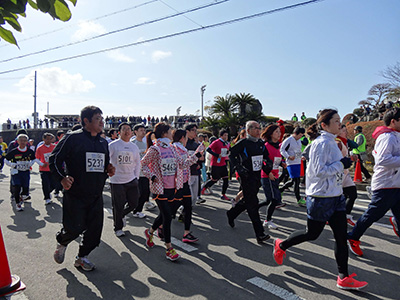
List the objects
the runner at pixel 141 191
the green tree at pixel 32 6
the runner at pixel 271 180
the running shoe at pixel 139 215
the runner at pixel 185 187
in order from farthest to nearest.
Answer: the runner at pixel 141 191, the running shoe at pixel 139 215, the runner at pixel 271 180, the runner at pixel 185 187, the green tree at pixel 32 6

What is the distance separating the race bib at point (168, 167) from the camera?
4719mm

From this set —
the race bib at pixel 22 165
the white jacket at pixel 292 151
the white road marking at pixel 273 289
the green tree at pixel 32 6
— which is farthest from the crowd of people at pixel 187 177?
the race bib at pixel 22 165

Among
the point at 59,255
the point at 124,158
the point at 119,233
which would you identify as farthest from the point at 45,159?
the point at 59,255

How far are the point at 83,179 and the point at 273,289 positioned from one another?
105 inches

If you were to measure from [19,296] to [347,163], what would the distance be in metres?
3.98

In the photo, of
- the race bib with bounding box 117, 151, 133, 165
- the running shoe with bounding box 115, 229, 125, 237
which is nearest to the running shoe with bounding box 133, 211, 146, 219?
the running shoe with bounding box 115, 229, 125, 237

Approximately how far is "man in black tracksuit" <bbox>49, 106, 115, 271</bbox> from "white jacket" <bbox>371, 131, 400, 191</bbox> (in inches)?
141

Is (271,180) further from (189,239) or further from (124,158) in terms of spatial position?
(124,158)

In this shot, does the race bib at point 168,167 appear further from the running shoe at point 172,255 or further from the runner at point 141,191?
the runner at point 141,191

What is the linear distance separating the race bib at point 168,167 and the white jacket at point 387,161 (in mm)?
2840

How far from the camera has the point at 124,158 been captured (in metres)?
5.73

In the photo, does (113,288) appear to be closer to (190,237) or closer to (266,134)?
(190,237)

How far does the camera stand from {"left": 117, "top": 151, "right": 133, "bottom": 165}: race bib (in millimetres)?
5707

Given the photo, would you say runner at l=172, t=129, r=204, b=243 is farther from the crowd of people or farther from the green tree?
the green tree
